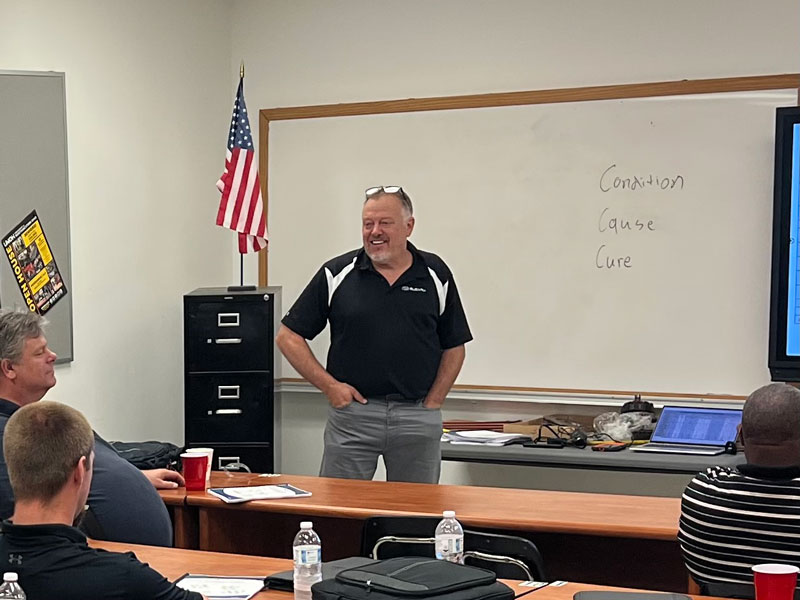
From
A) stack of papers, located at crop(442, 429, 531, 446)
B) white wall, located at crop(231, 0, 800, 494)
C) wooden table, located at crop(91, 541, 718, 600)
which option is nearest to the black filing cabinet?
white wall, located at crop(231, 0, 800, 494)

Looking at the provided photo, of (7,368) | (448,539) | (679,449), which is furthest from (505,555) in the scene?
(679,449)

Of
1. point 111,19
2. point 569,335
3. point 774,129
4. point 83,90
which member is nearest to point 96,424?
point 83,90

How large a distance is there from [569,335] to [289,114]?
1966mm

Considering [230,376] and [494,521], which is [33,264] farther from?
[494,521]

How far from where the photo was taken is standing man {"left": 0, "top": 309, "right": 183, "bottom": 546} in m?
3.16

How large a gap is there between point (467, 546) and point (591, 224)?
2.71 meters

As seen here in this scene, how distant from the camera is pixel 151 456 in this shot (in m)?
3.95

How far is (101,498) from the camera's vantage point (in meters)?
3.16

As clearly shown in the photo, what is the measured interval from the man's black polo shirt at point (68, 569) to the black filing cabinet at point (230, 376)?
3045 mm

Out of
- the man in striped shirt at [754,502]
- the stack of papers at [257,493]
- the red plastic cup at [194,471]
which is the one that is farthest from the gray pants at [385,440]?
the man in striped shirt at [754,502]

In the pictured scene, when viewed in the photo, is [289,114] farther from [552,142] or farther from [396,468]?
[396,468]

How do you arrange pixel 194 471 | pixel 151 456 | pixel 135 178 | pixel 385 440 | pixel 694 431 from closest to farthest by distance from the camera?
pixel 194 471, pixel 151 456, pixel 385 440, pixel 694 431, pixel 135 178

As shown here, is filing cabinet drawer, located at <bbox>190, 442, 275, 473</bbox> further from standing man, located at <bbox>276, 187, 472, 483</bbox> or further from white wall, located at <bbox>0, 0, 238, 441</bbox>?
standing man, located at <bbox>276, 187, 472, 483</bbox>

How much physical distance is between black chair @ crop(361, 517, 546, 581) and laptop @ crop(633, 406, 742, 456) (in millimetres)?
1790
